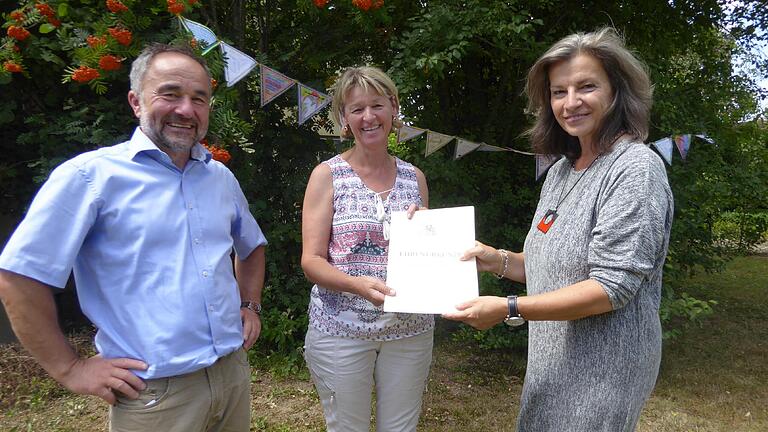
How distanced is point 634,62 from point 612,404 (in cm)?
104

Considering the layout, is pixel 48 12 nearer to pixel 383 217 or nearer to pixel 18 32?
pixel 18 32

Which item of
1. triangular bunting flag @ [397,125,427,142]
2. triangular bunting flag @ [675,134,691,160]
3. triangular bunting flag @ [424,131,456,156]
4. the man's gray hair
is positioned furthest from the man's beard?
triangular bunting flag @ [675,134,691,160]

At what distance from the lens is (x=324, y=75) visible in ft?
15.9

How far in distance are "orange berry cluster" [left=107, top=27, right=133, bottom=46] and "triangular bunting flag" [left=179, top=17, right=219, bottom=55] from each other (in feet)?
1.18

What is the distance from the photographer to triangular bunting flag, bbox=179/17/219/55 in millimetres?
3258

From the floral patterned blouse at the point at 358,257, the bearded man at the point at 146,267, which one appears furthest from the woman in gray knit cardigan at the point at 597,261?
the bearded man at the point at 146,267

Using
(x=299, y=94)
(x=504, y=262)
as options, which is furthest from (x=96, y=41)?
(x=504, y=262)

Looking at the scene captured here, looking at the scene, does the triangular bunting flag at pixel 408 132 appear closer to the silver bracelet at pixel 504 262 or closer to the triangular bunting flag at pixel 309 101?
the triangular bunting flag at pixel 309 101

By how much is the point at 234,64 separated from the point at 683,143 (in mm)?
3710

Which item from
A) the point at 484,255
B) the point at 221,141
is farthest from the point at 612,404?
the point at 221,141

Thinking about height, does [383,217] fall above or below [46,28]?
below

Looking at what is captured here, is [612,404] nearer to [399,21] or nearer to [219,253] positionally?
[219,253]

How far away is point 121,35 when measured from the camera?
Answer: 9.82 ft

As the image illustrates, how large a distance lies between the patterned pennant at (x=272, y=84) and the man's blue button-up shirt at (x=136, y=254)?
2200 mm
